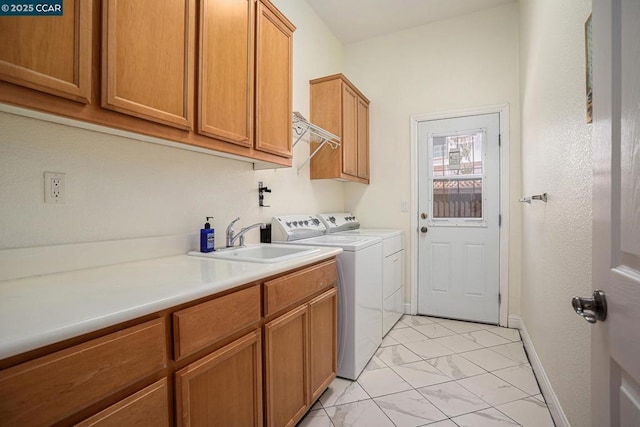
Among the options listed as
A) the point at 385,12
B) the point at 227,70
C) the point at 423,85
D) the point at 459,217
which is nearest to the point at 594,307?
the point at 227,70

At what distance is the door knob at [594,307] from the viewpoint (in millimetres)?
667

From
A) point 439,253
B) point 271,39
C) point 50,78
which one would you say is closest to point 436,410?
point 439,253

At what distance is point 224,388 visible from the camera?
1064 mm

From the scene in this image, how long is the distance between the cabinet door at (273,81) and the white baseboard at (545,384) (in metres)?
1.99

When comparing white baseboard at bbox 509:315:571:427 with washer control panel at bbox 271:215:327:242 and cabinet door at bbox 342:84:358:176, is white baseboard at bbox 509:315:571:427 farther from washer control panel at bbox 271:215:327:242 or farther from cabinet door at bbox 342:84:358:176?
cabinet door at bbox 342:84:358:176

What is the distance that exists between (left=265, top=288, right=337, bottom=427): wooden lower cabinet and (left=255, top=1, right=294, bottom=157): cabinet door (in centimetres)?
95

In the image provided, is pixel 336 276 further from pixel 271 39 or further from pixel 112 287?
pixel 271 39

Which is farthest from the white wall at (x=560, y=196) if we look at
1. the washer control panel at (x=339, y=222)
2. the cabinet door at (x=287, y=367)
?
the washer control panel at (x=339, y=222)

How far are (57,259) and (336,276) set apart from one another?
1.35m

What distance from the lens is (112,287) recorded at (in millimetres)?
951

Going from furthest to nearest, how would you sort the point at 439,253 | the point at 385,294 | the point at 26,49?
the point at 439,253, the point at 385,294, the point at 26,49

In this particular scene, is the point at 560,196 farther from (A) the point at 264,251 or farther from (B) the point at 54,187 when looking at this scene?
(B) the point at 54,187

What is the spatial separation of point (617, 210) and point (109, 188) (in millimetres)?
1664

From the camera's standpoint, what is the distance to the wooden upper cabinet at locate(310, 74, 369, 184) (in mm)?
2768
